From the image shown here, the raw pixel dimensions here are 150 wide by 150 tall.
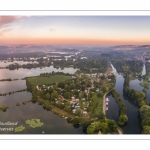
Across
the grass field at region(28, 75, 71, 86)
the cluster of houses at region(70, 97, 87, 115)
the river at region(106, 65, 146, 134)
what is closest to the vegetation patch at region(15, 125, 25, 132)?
the cluster of houses at region(70, 97, 87, 115)

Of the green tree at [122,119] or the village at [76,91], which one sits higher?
the village at [76,91]

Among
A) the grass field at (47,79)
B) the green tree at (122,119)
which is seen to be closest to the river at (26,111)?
the grass field at (47,79)

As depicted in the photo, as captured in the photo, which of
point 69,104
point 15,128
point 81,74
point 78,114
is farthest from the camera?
point 81,74

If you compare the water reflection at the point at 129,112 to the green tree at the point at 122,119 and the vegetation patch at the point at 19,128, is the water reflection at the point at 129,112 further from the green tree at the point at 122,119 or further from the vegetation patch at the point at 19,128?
the vegetation patch at the point at 19,128

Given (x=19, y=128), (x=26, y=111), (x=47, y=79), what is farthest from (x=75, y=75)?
(x=19, y=128)

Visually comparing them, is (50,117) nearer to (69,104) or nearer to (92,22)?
(69,104)

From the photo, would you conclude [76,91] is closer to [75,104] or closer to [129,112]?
[75,104]

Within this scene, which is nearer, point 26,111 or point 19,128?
point 19,128
